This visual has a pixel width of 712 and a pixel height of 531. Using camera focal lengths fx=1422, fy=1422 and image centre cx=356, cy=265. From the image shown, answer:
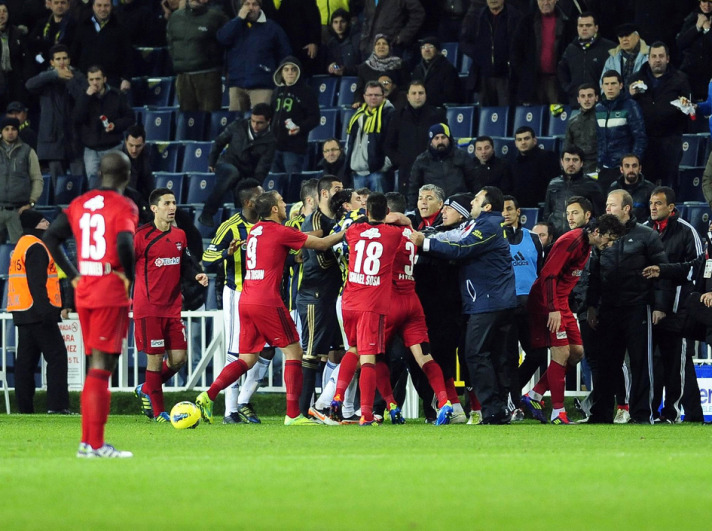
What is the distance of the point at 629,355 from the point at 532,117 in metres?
6.38

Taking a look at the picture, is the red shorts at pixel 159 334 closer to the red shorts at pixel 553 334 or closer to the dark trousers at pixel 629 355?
the red shorts at pixel 553 334

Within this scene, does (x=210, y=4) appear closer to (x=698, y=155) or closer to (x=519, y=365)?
(x=698, y=155)

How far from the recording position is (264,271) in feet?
43.4

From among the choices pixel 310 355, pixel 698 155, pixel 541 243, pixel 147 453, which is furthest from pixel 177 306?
pixel 698 155

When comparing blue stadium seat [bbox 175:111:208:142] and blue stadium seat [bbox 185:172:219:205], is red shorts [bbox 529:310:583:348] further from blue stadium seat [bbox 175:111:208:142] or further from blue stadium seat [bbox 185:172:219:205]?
blue stadium seat [bbox 175:111:208:142]

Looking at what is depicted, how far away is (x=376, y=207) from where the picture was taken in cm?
1288

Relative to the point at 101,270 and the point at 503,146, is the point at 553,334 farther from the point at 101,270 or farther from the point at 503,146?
the point at 101,270

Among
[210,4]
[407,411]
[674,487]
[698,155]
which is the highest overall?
Answer: [210,4]

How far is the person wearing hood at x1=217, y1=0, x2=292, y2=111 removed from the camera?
21234mm

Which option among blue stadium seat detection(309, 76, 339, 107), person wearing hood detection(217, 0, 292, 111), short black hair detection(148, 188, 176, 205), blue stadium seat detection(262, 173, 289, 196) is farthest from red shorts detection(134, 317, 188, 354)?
blue stadium seat detection(309, 76, 339, 107)

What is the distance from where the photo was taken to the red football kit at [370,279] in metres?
12.9

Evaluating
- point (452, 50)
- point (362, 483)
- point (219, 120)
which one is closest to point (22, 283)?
point (219, 120)

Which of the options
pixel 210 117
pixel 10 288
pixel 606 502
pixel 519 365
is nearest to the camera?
pixel 606 502

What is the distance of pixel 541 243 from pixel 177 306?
3.96 meters
